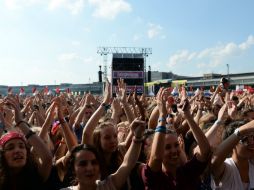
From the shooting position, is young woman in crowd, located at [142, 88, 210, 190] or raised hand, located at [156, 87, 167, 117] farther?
raised hand, located at [156, 87, 167, 117]

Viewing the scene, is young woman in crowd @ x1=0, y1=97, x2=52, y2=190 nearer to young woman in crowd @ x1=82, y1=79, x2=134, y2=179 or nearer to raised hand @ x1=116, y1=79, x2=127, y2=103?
young woman in crowd @ x1=82, y1=79, x2=134, y2=179

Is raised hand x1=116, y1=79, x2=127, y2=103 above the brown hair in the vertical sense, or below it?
above

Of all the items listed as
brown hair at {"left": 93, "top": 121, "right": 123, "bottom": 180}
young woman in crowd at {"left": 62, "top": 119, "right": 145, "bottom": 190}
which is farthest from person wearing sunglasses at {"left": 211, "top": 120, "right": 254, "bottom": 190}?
brown hair at {"left": 93, "top": 121, "right": 123, "bottom": 180}

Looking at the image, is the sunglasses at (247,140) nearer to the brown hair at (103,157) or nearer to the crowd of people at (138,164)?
the crowd of people at (138,164)

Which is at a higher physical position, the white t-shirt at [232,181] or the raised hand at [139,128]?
the raised hand at [139,128]

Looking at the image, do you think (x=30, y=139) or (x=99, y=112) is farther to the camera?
(x=99, y=112)

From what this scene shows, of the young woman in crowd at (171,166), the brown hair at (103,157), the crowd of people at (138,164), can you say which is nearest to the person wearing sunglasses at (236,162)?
the crowd of people at (138,164)

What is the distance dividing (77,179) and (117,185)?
1.15 feet

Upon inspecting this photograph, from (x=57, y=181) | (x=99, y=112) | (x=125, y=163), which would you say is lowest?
(x=57, y=181)

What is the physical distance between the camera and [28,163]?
3328 millimetres

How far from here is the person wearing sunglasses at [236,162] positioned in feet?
9.89

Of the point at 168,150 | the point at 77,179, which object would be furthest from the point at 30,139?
A: the point at 168,150

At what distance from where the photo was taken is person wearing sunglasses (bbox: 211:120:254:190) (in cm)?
302

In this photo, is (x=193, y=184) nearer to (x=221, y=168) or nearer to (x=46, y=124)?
(x=221, y=168)
